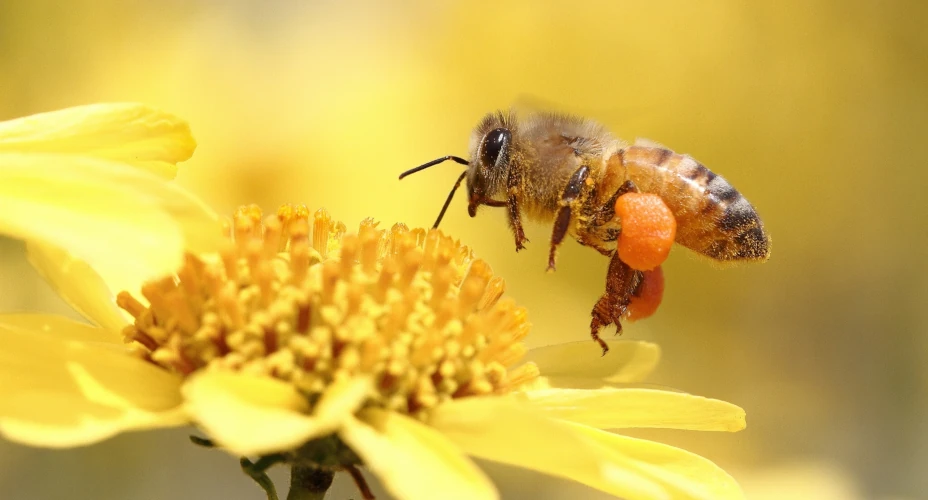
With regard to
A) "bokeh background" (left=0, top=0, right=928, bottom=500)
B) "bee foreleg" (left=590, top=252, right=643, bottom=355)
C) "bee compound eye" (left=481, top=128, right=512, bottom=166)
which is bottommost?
"bee foreleg" (left=590, top=252, right=643, bottom=355)

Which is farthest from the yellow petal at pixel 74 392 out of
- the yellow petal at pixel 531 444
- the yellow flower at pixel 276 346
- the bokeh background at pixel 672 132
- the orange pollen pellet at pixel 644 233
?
the bokeh background at pixel 672 132

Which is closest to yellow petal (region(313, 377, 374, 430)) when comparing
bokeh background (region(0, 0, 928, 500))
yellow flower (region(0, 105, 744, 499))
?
yellow flower (region(0, 105, 744, 499))

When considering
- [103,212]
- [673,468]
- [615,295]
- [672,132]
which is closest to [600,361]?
[615,295]

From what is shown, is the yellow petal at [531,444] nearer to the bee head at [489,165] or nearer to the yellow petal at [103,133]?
the yellow petal at [103,133]

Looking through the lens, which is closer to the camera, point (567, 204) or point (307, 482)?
point (307, 482)

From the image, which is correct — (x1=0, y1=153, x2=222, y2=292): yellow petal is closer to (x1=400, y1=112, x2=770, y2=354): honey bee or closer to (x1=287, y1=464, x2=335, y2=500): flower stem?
(x1=287, y1=464, x2=335, y2=500): flower stem

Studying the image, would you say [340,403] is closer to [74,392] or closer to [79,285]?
[74,392]
